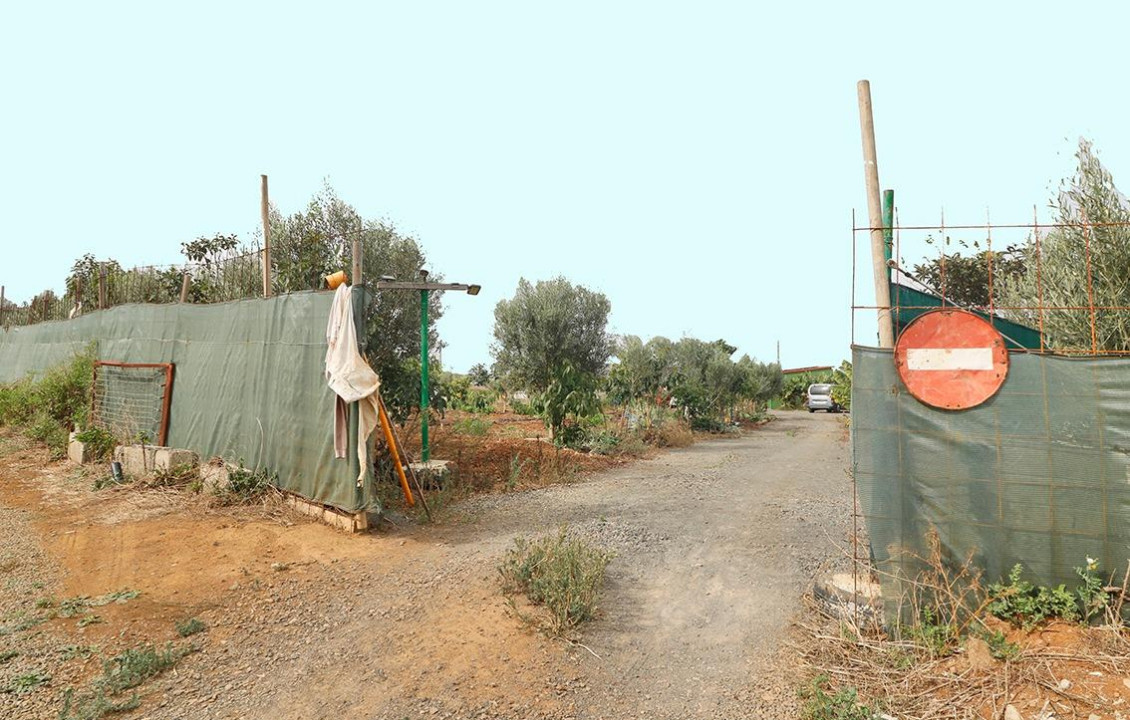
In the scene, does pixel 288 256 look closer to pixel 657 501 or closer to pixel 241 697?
pixel 657 501

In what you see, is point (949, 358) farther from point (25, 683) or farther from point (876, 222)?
point (25, 683)

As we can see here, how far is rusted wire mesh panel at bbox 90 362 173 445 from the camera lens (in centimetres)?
1008

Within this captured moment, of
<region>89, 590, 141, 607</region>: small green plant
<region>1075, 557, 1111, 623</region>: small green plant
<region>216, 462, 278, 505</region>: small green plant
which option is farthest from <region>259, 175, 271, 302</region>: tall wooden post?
<region>1075, 557, 1111, 623</region>: small green plant

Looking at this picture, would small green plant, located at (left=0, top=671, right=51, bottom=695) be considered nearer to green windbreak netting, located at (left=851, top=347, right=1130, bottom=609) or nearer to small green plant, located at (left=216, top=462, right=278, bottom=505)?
small green plant, located at (left=216, top=462, right=278, bottom=505)

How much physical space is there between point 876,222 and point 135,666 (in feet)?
18.9

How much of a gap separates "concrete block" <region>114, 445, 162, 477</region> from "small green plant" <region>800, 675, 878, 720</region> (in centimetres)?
859

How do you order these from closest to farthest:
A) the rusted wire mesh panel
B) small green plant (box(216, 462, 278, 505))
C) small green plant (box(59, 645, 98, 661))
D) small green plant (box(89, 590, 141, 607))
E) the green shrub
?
small green plant (box(59, 645, 98, 661)), small green plant (box(89, 590, 141, 607)), small green plant (box(216, 462, 278, 505)), the rusted wire mesh panel, the green shrub

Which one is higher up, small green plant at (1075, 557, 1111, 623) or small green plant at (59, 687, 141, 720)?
small green plant at (1075, 557, 1111, 623)

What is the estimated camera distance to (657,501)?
883 centimetres

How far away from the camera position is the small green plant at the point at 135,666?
405 cm

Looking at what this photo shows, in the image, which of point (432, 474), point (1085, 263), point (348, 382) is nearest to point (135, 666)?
point (348, 382)

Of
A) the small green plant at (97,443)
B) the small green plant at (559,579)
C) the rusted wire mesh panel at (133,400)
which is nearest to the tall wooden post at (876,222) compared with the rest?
the small green plant at (559,579)

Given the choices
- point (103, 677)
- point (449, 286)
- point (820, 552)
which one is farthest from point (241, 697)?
point (449, 286)

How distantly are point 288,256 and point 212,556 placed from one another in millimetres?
7461
